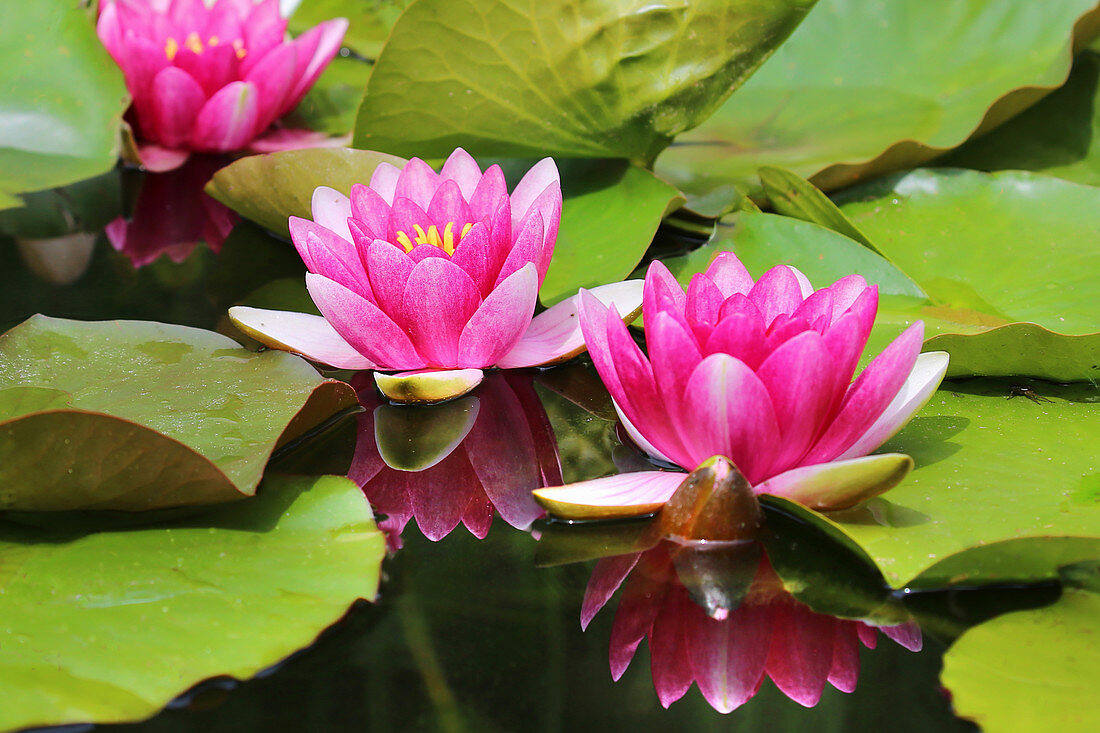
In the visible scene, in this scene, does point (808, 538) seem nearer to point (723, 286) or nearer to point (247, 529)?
point (723, 286)

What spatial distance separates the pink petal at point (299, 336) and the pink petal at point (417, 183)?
0.21m

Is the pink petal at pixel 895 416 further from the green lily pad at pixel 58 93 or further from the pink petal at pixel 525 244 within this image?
the green lily pad at pixel 58 93

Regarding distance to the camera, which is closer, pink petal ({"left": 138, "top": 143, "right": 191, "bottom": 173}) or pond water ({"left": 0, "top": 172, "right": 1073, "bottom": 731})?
pond water ({"left": 0, "top": 172, "right": 1073, "bottom": 731})

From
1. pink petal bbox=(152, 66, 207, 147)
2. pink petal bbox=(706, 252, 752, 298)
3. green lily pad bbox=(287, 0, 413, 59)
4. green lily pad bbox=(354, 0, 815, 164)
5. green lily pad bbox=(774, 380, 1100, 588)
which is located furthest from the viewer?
green lily pad bbox=(287, 0, 413, 59)

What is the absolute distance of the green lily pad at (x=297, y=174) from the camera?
1401mm

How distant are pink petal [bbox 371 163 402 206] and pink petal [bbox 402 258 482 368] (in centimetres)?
24

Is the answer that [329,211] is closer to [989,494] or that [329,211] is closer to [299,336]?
[299,336]

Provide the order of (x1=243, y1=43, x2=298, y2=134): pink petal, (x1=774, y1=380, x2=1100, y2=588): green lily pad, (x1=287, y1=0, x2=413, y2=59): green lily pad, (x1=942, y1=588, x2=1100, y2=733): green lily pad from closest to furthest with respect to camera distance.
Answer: (x1=942, y1=588, x2=1100, y2=733): green lily pad
(x1=774, y1=380, x2=1100, y2=588): green lily pad
(x1=243, y1=43, x2=298, y2=134): pink petal
(x1=287, y1=0, x2=413, y2=59): green lily pad

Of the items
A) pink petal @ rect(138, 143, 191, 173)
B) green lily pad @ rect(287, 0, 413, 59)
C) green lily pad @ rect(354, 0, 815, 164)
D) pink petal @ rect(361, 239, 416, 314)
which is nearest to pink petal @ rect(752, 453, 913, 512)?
pink petal @ rect(361, 239, 416, 314)

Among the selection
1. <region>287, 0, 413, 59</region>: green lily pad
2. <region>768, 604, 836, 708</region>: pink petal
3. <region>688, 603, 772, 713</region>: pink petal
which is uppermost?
<region>768, 604, 836, 708</region>: pink petal

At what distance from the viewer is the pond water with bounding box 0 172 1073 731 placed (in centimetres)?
74

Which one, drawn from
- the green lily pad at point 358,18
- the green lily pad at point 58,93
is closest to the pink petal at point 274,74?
the green lily pad at point 58,93

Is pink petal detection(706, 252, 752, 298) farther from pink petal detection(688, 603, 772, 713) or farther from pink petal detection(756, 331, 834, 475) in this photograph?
pink petal detection(688, 603, 772, 713)

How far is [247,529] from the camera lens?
0.92m
